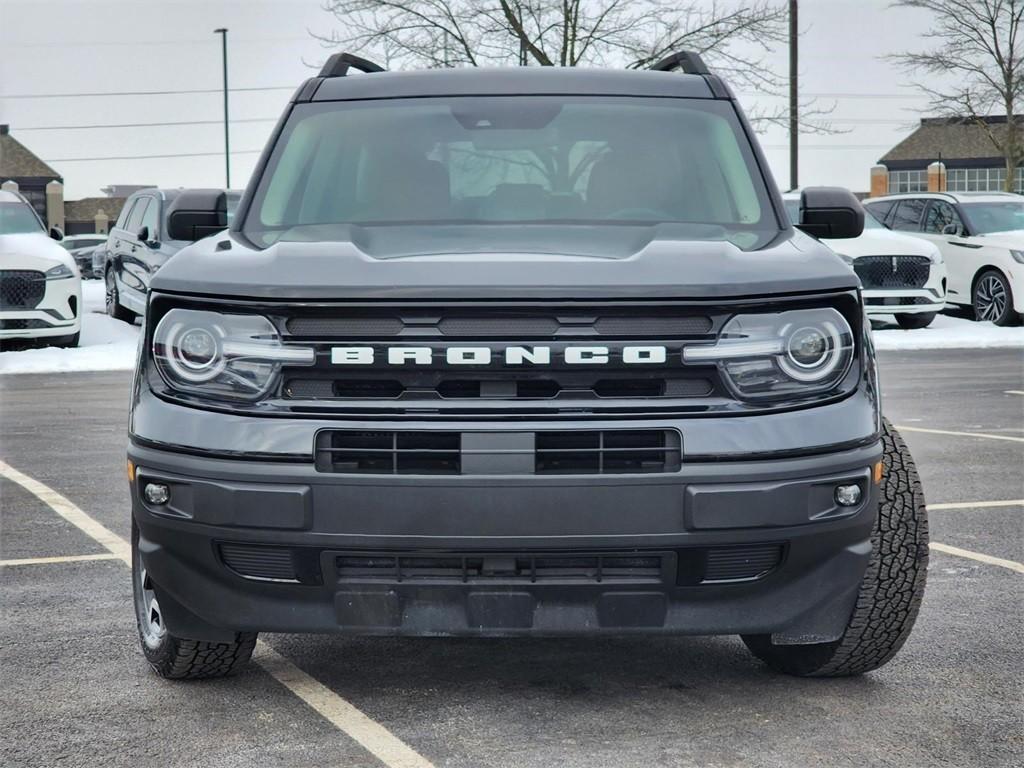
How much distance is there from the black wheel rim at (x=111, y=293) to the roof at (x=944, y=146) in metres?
55.7

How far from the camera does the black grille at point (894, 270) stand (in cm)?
1933

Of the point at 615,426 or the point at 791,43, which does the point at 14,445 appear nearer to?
the point at 615,426

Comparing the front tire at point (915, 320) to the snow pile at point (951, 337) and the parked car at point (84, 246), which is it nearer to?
the snow pile at point (951, 337)

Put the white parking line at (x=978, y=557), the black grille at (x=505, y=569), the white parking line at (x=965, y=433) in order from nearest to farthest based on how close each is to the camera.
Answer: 1. the black grille at (x=505, y=569)
2. the white parking line at (x=978, y=557)
3. the white parking line at (x=965, y=433)

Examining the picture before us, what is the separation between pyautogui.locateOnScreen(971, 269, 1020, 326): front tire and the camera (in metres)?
20.2

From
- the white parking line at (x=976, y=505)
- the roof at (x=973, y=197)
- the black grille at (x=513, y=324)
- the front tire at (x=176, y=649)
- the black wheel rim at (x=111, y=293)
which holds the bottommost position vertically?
the white parking line at (x=976, y=505)

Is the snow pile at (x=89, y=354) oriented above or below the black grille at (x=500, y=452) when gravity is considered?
below

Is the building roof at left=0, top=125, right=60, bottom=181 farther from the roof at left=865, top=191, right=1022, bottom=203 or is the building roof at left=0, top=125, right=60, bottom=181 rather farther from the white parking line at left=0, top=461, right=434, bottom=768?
the white parking line at left=0, top=461, right=434, bottom=768

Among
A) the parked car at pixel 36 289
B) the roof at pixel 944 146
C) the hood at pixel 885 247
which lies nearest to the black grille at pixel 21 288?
the parked car at pixel 36 289

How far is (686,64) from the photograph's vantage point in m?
5.46

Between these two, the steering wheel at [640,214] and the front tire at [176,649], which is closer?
the front tire at [176,649]

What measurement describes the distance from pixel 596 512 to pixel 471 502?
0.96 feet

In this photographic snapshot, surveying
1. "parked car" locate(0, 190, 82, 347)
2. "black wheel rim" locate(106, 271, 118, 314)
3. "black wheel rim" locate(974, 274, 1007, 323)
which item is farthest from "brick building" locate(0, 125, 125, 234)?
"black wheel rim" locate(974, 274, 1007, 323)

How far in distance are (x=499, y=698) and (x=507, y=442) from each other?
3.14 feet
